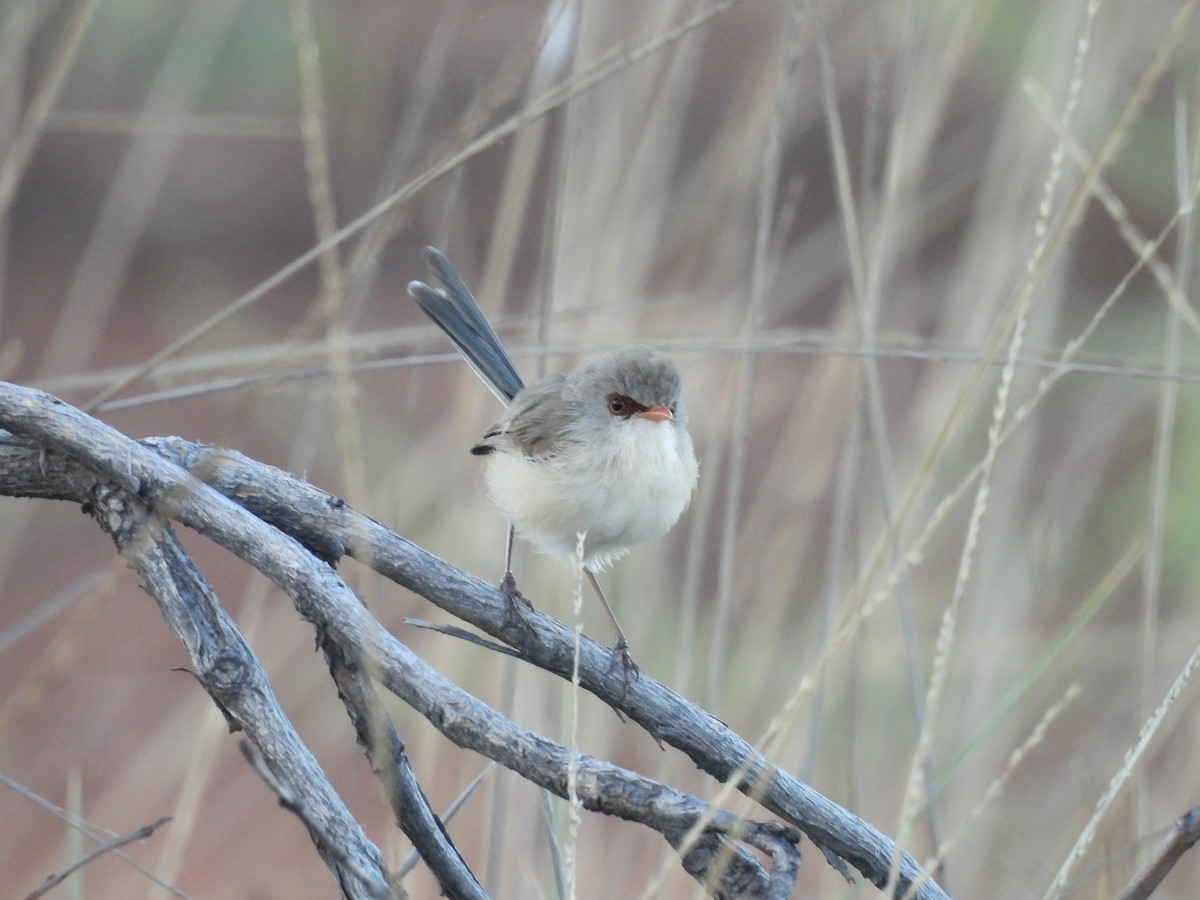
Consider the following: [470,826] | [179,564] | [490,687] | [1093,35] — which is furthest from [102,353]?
[179,564]

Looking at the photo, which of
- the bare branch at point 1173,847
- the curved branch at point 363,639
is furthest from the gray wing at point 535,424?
the bare branch at point 1173,847

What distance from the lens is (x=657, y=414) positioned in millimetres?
2184

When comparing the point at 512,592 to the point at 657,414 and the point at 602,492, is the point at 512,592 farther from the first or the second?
the point at 657,414

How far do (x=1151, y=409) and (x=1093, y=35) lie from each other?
42.6 inches

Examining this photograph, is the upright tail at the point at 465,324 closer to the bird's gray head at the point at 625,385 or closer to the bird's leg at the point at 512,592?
the bird's gray head at the point at 625,385

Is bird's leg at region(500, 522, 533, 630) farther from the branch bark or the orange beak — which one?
the orange beak

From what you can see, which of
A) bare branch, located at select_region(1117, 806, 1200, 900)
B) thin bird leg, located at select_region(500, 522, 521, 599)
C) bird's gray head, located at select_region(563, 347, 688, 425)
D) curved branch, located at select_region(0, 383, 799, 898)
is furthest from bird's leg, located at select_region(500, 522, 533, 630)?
Result: bare branch, located at select_region(1117, 806, 1200, 900)

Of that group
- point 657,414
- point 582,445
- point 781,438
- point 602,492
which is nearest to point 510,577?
point 602,492

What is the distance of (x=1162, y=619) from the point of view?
3.51 metres

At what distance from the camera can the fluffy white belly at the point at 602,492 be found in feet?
6.44

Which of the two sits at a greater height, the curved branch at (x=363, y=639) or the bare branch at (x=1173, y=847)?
the curved branch at (x=363, y=639)

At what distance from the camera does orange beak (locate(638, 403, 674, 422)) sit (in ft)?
7.14

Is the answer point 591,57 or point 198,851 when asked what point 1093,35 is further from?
point 198,851

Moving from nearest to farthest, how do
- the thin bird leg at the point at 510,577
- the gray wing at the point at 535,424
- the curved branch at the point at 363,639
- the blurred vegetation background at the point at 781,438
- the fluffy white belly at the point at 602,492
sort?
the curved branch at the point at 363,639, the blurred vegetation background at the point at 781,438, the thin bird leg at the point at 510,577, the fluffy white belly at the point at 602,492, the gray wing at the point at 535,424
